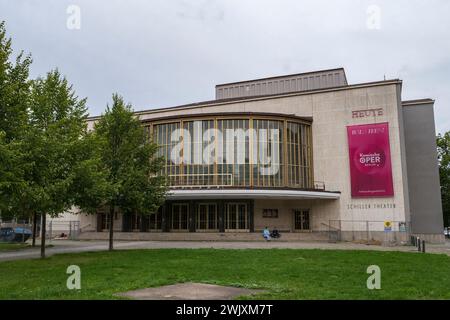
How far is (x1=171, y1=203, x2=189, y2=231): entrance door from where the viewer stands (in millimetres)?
39938

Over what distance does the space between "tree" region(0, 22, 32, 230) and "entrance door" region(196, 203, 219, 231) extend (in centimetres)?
2413

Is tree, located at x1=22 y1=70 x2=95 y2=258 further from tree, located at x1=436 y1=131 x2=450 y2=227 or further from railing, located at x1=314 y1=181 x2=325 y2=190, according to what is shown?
tree, located at x1=436 y1=131 x2=450 y2=227

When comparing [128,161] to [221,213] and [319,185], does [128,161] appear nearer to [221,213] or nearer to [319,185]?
[221,213]

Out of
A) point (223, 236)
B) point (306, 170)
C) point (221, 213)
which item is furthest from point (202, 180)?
point (306, 170)

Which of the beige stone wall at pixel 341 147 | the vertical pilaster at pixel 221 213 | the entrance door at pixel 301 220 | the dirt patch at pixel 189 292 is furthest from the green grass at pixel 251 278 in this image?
the entrance door at pixel 301 220

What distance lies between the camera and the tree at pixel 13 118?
547 inches

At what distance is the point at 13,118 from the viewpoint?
15.2m

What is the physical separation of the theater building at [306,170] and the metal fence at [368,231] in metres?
0.09

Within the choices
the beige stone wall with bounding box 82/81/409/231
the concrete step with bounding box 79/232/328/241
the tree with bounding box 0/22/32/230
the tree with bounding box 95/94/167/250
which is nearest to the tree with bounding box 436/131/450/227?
the beige stone wall with bounding box 82/81/409/231

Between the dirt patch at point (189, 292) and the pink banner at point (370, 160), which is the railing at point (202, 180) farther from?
the dirt patch at point (189, 292)

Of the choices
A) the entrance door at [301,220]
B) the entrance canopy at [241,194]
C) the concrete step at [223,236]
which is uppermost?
the entrance canopy at [241,194]

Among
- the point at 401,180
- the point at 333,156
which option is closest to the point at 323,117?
the point at 333,156
